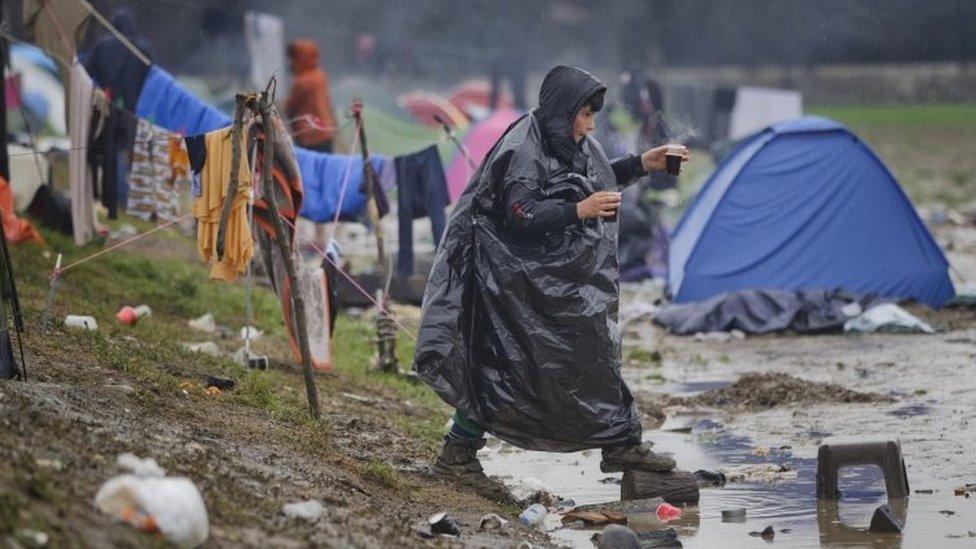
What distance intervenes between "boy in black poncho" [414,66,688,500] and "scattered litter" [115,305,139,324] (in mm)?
3573

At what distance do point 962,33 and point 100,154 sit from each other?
32.0 m

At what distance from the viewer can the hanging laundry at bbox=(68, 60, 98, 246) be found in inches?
426

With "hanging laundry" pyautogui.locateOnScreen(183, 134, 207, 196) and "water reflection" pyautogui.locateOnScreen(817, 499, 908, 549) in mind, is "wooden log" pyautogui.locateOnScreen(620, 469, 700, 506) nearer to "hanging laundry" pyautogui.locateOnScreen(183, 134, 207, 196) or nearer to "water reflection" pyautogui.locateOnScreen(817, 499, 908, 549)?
"water reflection" pyautogui.locateOnScreen(817, 499, 908, 549)

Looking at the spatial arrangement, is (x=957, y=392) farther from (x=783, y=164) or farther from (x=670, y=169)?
(x=783, y=164)

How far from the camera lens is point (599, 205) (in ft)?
21.7

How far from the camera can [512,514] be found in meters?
6.90

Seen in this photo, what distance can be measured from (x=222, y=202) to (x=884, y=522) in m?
3.41

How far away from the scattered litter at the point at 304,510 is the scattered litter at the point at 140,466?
435mm

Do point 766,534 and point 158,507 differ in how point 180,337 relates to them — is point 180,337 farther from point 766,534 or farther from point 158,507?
point 158,507

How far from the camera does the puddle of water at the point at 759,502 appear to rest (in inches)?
251

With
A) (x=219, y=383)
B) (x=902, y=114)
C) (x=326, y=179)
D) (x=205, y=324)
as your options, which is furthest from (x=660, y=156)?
(x=902, y=114)

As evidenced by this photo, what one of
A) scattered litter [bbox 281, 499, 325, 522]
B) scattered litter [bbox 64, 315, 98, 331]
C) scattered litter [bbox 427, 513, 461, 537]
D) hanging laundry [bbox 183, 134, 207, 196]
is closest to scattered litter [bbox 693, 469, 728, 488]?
scattered litter [bbox 427, 513, 461, 537]

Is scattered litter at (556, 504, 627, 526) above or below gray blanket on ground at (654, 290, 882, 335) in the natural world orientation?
above

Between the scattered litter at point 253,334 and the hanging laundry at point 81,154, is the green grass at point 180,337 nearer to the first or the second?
the scattered litter at point 253,334
